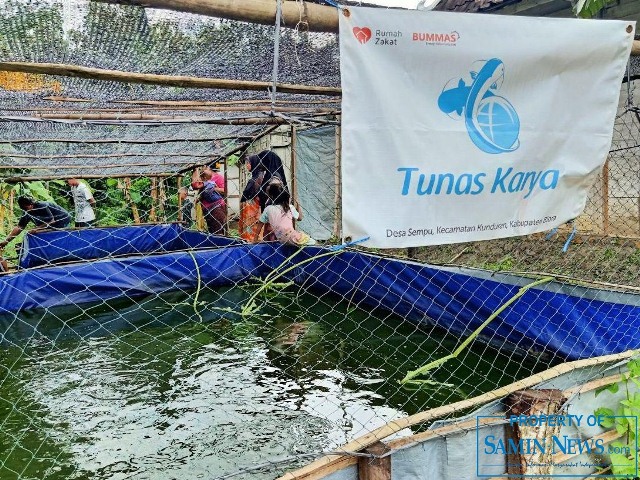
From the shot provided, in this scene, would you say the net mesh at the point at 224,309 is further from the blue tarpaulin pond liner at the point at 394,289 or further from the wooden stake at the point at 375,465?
the wooden stake at the point at 375,465

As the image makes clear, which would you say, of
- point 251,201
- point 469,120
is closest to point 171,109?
point 469,120

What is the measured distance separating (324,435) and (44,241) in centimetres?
675

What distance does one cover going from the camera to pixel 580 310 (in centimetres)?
336

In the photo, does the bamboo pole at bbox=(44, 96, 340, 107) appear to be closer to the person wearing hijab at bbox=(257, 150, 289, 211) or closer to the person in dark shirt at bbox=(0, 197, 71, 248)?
the person wearing hijab at bbox=(257, 150, 289, 211)

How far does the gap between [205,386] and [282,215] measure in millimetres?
2975

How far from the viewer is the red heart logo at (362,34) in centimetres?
195

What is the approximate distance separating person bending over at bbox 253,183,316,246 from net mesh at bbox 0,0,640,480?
233 mm

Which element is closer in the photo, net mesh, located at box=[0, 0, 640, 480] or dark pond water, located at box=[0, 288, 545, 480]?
net mesh, located at box=[0, 0, 640, 480]

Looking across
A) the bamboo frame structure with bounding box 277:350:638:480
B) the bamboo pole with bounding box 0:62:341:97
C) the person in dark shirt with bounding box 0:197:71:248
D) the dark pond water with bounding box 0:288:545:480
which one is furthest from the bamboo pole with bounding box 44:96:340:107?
the person in dark shirt with bounding box 0:197:71:248

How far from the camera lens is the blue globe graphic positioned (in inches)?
88.5

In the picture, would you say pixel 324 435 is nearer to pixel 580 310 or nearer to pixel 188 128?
pixel 580 310

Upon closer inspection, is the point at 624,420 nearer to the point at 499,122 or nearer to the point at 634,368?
the point at 634,368

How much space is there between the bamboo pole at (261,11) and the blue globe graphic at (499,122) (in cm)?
73

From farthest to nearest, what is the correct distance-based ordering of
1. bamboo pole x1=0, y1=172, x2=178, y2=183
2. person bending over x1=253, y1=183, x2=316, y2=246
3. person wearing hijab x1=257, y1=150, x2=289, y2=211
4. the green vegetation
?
bamboo pole x1=0, y1=172, x2=178, y2=183
person wearing hijab x1=257, y1=150, x2=289, y2=211
person bending over x1=253, y1=183, x2=316, y2=246
the green vegetation
